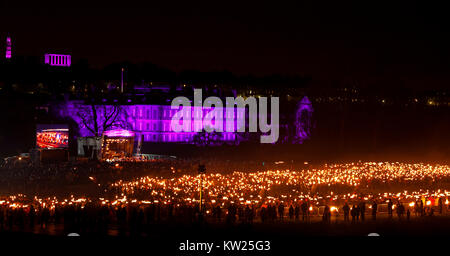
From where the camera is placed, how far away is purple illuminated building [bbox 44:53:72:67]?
11694cm

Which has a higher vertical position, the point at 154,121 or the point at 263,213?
the point at 154,121

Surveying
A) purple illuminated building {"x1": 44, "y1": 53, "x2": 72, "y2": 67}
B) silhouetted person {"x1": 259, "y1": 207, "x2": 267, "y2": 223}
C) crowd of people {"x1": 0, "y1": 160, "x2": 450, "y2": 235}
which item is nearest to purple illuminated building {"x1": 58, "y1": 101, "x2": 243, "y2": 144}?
purple illuminated building {"x1": 44, "y1": 53, "x2": 72, "y2": 67}

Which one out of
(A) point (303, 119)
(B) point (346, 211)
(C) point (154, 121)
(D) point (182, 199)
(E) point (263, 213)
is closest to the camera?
(E) point (263, 213)

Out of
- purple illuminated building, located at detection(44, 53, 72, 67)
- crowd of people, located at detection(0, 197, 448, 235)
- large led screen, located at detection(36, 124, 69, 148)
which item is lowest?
crowd of people, located at detection(0, 197, 448, 235)

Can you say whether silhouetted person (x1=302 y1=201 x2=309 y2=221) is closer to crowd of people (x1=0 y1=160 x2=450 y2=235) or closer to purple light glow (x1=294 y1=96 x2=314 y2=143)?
crowd of people (x1=0 y1=160 x2=450 y2=235)

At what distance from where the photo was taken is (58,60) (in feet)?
390

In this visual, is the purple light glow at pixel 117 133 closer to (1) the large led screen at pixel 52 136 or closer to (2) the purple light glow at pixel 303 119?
(1) the large led screen at pixel 52 136

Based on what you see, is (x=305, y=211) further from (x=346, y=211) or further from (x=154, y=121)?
(x=154, y=121)

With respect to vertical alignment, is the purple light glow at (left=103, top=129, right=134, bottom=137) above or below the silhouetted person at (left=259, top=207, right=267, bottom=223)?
above

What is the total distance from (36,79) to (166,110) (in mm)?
36113

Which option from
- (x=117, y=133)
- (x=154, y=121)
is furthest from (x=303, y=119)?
(x=117, y=133)
